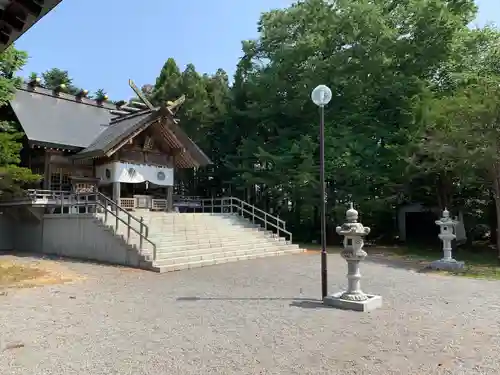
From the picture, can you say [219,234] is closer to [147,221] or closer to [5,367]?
[147,221]

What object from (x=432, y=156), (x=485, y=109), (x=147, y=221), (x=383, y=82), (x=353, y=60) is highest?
(x=353, y=60)

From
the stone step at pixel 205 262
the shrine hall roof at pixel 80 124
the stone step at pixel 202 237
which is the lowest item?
the stone step at pixel 205 262

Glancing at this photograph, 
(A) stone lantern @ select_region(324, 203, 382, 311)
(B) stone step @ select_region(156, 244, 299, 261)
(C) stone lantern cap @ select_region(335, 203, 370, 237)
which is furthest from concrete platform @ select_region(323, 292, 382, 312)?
(B) stone step @ select_region(156, 244, 299, 261)

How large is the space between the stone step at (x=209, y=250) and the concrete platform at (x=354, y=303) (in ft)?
19.8

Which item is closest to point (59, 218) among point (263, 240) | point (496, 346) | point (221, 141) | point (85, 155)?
point (85, 155)

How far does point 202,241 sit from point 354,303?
790cm

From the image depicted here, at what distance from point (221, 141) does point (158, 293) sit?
17557mm

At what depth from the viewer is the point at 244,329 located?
5043 mm

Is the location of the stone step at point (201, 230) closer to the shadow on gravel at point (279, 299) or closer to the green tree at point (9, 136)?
the green tree at point (9, 136)

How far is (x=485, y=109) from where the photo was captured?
12258 millimetres

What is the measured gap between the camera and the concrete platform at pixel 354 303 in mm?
5961

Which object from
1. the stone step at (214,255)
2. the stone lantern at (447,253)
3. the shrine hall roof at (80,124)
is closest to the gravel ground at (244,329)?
the stone step at (214,255)

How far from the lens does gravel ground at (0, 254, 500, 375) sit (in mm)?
3875

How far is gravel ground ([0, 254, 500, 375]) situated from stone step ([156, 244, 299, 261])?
9.02 ft
